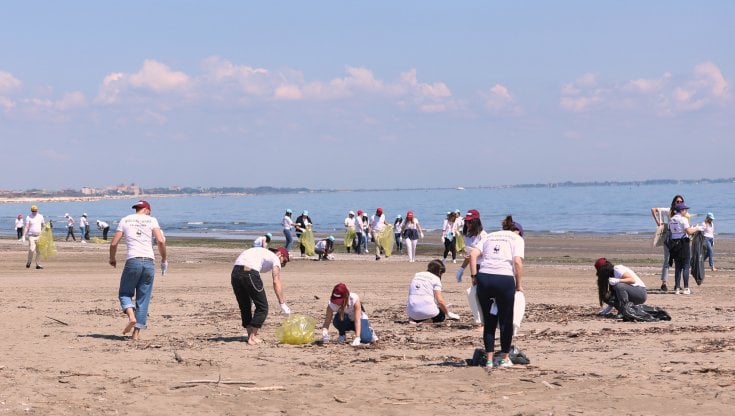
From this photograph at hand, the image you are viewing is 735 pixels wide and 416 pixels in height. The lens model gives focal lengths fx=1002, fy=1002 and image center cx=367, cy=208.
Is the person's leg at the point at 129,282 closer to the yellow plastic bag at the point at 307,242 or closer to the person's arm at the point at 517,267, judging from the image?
the person's arm at the point at 517,267

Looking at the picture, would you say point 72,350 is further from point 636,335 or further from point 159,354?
point 636,335

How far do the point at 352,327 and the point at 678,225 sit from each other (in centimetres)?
810

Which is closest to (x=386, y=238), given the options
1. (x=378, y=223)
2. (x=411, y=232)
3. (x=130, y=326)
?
(x=378, y=223)

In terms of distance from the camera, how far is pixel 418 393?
30.2ft

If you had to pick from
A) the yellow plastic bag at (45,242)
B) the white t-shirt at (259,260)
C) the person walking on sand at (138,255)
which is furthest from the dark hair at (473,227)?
the yellow plastic bag at (45,242)

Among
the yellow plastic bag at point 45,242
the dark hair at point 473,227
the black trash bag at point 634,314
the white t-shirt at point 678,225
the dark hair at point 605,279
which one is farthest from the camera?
the yellow plastic bag at point 45,242

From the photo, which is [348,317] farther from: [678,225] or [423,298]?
[678,225]

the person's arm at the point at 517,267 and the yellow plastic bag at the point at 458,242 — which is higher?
the person's arm at the point at 517,267

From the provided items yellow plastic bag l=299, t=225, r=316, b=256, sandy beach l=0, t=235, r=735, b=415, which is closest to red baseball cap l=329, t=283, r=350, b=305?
sandy beach l=0, t=235, r=735, b=415

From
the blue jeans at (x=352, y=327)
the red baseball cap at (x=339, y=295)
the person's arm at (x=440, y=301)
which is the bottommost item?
the blue jeans at (x=352, y=327)

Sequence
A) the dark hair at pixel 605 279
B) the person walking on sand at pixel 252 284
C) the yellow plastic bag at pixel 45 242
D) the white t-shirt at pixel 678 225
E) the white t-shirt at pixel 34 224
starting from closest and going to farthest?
1. the person walking on sand at pixel 252 284
2. the dark hair at pixel 605 279
3. the white t-shirt at pixel 678 225
4. the white t-shirt at pixel 34 224
5. the yellow plastic bag at pixel 45 242

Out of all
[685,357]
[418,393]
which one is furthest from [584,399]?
[685,357]

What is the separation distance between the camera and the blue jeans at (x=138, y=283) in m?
12.4

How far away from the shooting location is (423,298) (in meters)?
14.0
